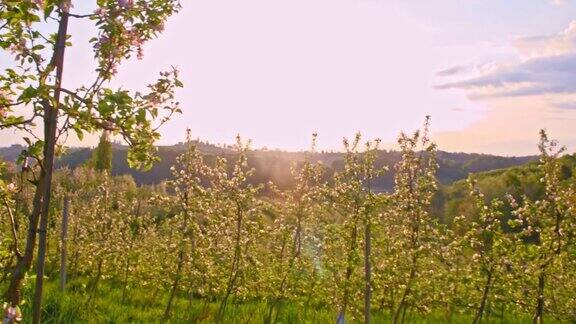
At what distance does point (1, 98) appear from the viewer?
379 cm

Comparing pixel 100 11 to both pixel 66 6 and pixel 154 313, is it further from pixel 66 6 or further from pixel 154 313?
pixel 154 313

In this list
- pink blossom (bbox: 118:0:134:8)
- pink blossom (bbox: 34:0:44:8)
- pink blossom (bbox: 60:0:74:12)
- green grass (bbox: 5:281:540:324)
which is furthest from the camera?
green grass (bbox: 5:281:540:324)

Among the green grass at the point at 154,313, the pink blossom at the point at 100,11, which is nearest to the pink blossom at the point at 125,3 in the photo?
the pink blossom at the point at 100,11

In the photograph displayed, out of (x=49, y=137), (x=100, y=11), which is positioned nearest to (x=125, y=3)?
(x=100, y=11)

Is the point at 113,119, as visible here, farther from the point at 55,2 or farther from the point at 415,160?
the point at 415,160

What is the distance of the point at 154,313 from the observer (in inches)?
477

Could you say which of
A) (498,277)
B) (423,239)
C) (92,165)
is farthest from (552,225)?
(92,165)

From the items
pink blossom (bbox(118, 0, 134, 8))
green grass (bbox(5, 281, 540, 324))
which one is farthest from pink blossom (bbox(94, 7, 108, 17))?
green grass (bbox(5, 281, 540, 324))

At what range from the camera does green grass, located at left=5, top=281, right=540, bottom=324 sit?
10344 mm

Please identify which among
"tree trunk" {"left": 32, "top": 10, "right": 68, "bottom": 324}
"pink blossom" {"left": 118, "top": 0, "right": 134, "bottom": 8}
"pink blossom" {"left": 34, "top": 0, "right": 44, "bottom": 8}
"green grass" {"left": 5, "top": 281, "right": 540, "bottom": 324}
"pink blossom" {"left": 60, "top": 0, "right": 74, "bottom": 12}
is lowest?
"green grass" {"left": 5, "top": 281, "right": 540, "bottom": 324}

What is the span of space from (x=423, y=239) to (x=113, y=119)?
6.15 m

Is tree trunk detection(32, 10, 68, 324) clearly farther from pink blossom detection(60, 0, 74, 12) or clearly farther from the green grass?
the green grass

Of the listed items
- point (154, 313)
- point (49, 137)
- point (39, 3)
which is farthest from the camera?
point (154, 313)

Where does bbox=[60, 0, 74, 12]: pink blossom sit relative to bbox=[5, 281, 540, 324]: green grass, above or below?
above
